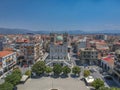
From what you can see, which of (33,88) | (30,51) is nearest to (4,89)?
(33,88)

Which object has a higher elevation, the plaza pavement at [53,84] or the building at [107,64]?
the building at [107,64]

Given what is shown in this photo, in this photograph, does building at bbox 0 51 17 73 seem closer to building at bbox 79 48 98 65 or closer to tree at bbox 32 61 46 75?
tree at bbox 32 61 46 75

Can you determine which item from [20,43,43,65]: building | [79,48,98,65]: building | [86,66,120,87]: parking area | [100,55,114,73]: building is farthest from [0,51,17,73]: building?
[100,55,114,73]: building

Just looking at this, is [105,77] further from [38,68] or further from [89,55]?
[89,55]

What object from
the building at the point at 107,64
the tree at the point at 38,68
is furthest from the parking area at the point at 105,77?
the tree at the point at 38,68

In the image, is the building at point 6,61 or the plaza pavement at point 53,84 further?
the building at point 6,61

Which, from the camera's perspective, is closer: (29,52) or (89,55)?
(29,52)

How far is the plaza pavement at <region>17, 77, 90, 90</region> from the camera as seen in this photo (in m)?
60.5

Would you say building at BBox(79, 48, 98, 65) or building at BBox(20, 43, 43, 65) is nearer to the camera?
building at BBox(20, 43, 43, 65)

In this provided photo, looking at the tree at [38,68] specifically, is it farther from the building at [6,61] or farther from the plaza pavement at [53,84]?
the building at [6,61]

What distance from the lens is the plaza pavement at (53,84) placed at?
2382 inches

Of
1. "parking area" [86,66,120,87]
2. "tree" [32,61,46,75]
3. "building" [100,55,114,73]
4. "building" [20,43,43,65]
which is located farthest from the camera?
"building" [20,43,43,65]

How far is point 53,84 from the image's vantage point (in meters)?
64.8

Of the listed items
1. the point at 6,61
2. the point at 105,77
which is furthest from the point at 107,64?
the point at 6,61
